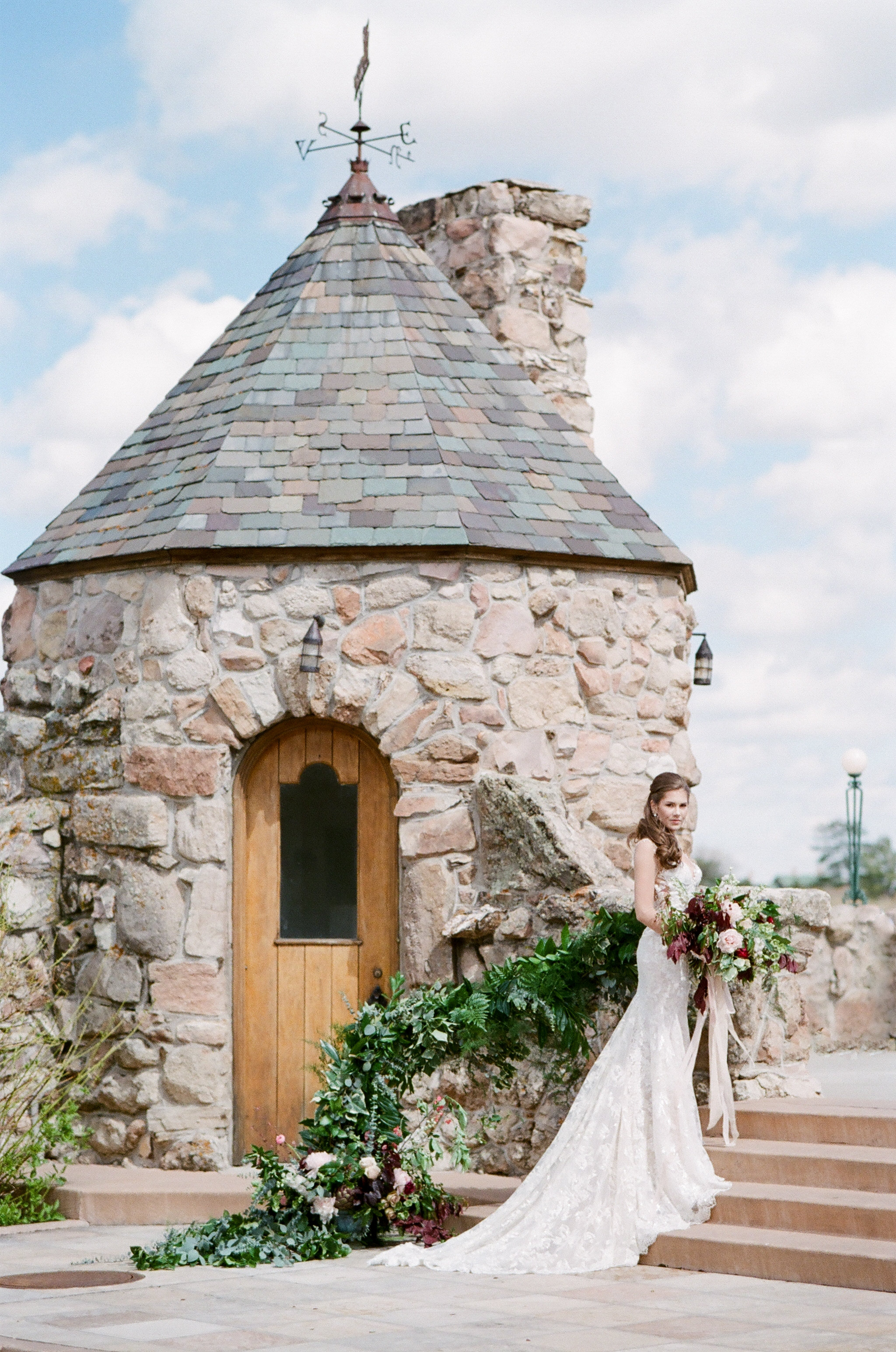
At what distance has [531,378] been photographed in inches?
492

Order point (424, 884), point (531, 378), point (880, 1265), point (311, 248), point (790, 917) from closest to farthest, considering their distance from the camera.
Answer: point (880, 1265), point (790, 917), point (424, 884), point (311, 248), point (531, 378)

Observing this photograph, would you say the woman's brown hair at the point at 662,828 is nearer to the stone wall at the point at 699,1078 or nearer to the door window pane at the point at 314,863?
the stone wall at the point at 699,1078

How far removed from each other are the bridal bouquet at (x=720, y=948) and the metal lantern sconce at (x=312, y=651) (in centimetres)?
261

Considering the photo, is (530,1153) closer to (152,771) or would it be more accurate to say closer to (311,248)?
(152,771)

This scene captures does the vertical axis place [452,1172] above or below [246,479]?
below

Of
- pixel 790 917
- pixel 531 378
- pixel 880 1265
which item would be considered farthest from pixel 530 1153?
pixel 531 378

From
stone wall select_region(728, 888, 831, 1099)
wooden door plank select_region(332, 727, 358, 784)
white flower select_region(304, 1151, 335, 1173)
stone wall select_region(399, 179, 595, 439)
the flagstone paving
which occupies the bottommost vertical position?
the flagstone paving

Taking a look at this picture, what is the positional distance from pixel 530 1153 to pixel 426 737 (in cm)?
231

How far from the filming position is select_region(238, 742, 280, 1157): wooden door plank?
30.6 feet

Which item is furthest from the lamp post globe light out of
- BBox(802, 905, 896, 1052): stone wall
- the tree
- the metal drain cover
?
the tree

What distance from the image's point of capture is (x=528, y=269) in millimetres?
12844

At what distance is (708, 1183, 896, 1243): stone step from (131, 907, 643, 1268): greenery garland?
1.21 meters

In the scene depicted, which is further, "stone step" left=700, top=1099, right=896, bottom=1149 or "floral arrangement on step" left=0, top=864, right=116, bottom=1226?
"floral arrangement on step" left=0, top=864, right=116, bottom=1226

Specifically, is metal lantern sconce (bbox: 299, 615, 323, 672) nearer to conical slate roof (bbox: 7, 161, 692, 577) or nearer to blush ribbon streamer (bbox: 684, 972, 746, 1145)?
conical slate roof (bbox: 7, 161, 692, 577)
